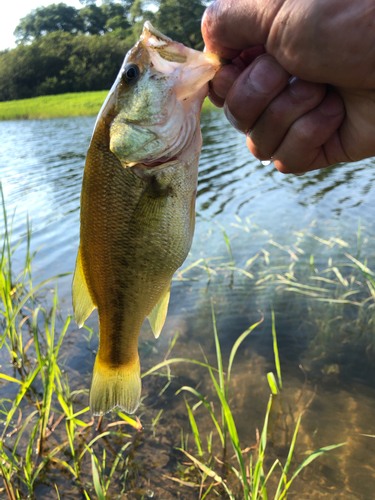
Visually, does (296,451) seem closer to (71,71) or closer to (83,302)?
(83,302)

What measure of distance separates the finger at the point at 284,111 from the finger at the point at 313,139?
0.04 m

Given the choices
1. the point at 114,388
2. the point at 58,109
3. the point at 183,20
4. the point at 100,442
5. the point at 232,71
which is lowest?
the point at 100,442

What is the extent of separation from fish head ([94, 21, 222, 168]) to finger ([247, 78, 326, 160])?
1.24ft

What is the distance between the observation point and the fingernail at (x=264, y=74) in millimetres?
1737

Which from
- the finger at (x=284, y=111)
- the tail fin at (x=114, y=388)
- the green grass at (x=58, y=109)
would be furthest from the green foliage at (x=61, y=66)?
the tail fin at (x=114, y=388)

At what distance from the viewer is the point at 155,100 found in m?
1.72

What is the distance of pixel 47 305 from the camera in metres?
5.38

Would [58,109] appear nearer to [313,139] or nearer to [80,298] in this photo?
[80,298]

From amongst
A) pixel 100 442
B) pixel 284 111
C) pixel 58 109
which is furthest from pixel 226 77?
pixel 58 109

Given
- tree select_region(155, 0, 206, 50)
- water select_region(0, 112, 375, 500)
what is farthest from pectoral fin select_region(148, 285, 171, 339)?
tree select_region(155, 0, 206, 50)

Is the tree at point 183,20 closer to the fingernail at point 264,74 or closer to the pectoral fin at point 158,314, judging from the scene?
the fingernail at point 264,74

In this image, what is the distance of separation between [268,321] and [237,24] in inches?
150

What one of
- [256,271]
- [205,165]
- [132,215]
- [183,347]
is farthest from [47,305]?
[205,165]

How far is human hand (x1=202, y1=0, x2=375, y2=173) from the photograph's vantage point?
4.73 ft
